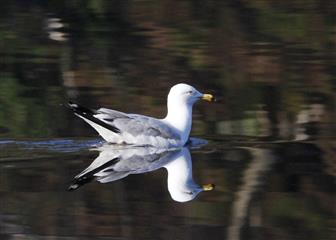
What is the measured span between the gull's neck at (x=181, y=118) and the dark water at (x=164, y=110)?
295mm

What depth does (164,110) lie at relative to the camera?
14.0 m

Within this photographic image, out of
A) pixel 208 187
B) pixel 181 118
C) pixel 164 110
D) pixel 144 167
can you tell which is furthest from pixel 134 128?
pixel 164 110

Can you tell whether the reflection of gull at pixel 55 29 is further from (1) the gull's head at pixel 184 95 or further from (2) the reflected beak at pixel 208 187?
(2) the reflected beak at pixel 208 187

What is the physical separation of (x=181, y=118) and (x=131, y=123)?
75 centimetres

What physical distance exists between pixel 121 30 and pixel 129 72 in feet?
14.5

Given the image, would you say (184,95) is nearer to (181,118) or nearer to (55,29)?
(181,118)

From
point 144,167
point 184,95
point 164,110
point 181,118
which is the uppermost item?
point 184,95

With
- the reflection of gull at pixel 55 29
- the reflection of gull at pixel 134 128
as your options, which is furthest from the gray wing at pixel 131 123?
the reflection of gull at pixel 55 29

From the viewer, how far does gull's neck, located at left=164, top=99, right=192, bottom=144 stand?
11938 millimetres

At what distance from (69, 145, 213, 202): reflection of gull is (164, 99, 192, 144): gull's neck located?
0.21 meters

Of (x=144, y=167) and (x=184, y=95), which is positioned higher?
(x=184, y=95)

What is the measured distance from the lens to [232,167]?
10.8 m

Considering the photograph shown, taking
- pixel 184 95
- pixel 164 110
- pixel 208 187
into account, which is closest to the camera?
pixel 208 187

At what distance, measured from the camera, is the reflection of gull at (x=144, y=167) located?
10000mm
